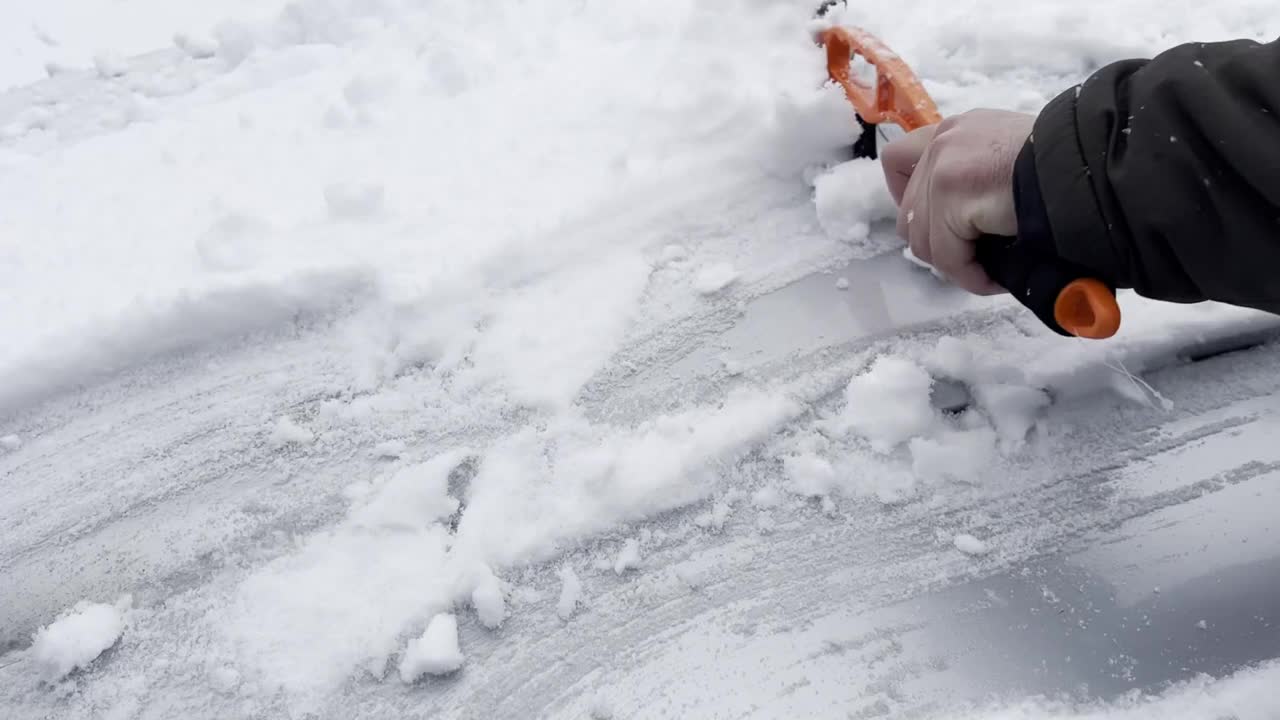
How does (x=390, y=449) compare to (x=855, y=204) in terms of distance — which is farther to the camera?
(x=855, y=204)

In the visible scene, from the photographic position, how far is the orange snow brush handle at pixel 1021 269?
31.8 inches

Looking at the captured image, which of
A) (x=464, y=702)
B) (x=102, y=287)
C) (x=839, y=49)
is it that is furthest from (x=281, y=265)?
(x=839, y=49)

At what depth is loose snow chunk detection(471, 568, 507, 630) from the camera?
3.28ft

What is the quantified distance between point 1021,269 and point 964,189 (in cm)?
10

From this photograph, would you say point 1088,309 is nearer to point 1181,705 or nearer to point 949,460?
point 949,460

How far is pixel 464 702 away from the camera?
960 millimetres

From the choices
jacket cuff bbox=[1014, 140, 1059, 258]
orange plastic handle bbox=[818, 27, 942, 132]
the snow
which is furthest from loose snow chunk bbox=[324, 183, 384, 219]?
the snow

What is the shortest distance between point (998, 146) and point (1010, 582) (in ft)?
1.66

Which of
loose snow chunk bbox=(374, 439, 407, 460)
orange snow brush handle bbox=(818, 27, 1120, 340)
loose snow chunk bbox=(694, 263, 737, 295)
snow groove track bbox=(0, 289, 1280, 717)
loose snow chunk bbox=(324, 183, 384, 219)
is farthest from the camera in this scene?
loose snow chunk bbox=(324, 183, 384, 219)

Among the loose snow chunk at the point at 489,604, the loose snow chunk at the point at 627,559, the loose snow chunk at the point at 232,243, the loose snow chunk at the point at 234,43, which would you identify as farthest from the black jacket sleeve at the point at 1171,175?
the loose snow chunk at the point at 234,43

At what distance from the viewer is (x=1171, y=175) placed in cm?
73

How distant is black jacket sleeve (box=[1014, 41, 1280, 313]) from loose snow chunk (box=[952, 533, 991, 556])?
1.20 feet

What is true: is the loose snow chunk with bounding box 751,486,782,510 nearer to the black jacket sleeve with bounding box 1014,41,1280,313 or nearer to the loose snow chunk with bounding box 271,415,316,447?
the black jacket sleeve with bounding box 1014,41,1280,313

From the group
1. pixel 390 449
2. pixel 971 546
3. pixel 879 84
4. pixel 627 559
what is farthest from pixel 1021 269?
pixel 390 449
